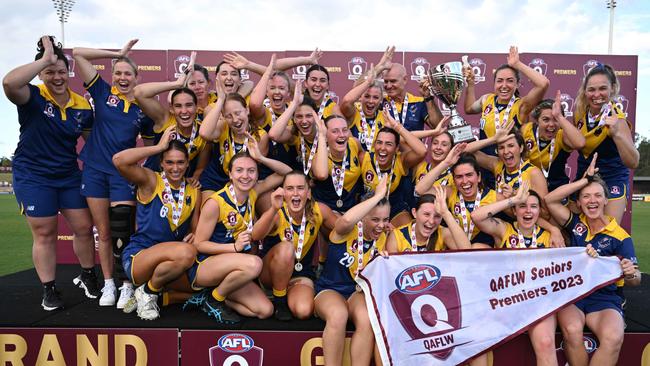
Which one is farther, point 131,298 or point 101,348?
point 131,298

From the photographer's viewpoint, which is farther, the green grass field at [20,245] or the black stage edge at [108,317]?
A: the green grass field at [20,245]

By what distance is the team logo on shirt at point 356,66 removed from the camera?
6.47 meters

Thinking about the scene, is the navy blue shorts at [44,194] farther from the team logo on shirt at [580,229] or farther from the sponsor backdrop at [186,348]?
the team logo on shirt at [580,229]

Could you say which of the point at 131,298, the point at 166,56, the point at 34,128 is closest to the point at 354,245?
the point at 131,298

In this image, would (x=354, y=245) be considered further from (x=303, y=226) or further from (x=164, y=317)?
(x=164, y=317)

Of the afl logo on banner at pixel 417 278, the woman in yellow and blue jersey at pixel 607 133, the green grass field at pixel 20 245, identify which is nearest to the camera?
the afl logo on banner at pixel 417 278

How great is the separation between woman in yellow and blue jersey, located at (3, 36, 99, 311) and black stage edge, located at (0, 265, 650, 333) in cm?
20

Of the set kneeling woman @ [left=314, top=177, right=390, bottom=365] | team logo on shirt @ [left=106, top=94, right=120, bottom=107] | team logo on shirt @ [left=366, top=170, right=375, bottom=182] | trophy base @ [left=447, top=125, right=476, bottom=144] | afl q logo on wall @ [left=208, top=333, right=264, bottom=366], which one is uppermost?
team logo on shirt @ [left=106, top=94, right=120, bottom=107]

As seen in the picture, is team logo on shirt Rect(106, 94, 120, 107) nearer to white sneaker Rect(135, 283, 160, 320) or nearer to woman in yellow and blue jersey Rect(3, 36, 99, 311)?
woman in yellow and blue jersey Rect(3, 36, 99, 311)

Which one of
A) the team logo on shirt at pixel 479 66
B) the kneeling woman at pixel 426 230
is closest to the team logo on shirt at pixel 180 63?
the team logo on shirt at pixel 479 66

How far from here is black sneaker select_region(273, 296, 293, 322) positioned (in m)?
3.21

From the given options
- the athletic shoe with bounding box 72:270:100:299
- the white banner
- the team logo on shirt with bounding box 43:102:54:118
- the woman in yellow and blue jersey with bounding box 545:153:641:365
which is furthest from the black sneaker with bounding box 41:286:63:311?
the woman in yellow and blue jersey with bounding box 545:153:641:365

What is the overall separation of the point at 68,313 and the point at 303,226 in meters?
1.96

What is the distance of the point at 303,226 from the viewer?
331 cm
